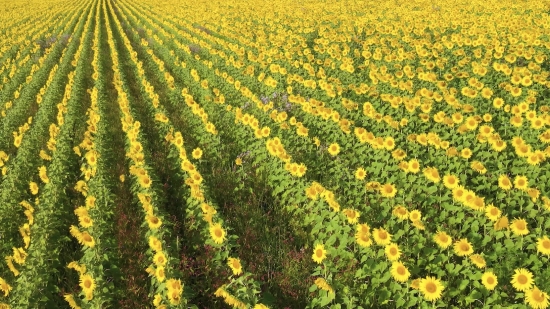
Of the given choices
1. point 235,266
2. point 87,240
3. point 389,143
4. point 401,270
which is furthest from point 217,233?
point 389,143

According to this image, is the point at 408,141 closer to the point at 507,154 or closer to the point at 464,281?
the point at 507,154

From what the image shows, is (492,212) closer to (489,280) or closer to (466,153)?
(489,280)

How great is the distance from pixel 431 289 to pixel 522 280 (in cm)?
96

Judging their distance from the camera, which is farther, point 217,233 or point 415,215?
point 217,233

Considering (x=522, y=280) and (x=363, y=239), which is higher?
(x=363, y=239)

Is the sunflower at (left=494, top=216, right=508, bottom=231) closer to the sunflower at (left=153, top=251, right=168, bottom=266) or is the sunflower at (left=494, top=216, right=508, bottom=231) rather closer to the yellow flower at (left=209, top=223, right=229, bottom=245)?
the yellow flower at (left=209, top=223, right=229, bottom=245)

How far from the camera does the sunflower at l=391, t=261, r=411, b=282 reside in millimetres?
4102

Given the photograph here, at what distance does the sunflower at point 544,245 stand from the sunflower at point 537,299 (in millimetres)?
632

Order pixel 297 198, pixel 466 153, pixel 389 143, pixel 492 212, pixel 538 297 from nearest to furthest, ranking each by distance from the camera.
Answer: pixel 538 297 < pixel 492 212 < pixel 297 198 < pixel 466 153 < pixel 389 143

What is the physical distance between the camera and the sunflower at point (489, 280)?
3891mm

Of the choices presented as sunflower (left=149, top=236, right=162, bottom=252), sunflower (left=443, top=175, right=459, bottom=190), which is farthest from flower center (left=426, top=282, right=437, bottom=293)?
sunflower (left=149, top=236, right=162, bottom=252)

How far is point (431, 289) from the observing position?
156 inches

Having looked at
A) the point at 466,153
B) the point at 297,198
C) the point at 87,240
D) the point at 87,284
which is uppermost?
the point at 87,240

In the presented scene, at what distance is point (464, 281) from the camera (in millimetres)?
4082
